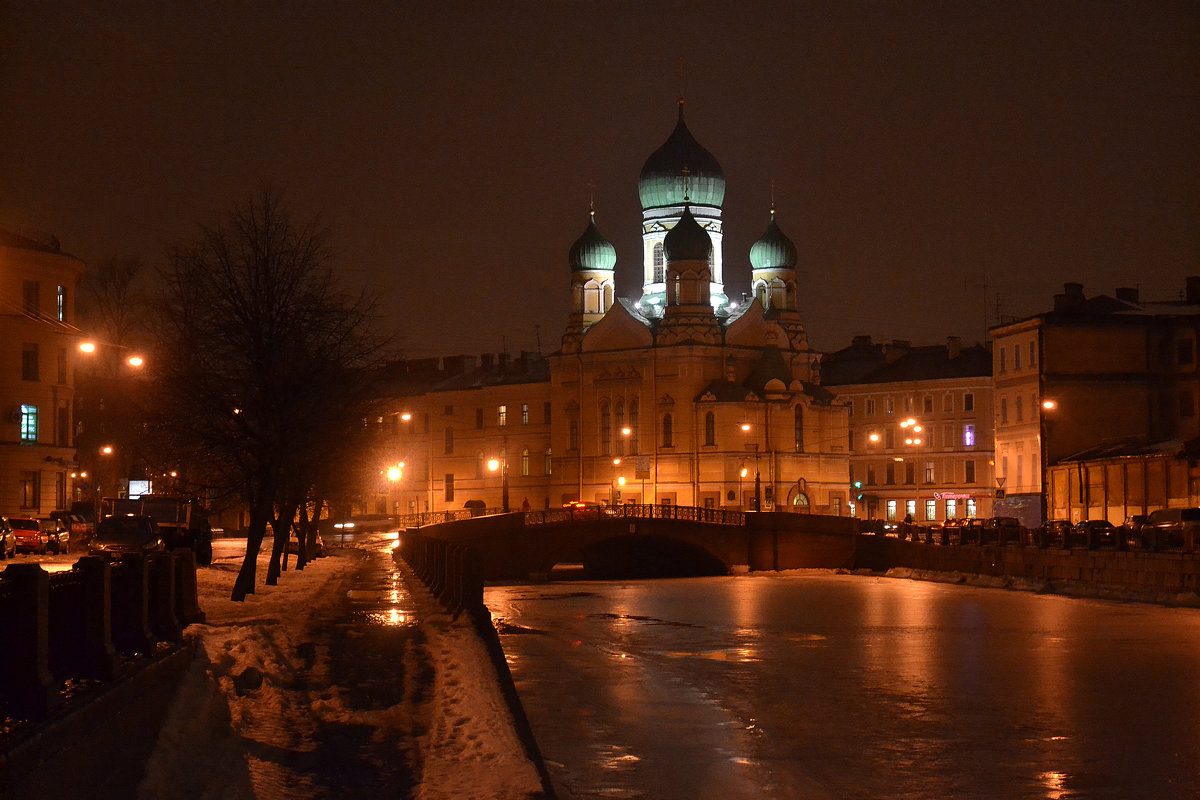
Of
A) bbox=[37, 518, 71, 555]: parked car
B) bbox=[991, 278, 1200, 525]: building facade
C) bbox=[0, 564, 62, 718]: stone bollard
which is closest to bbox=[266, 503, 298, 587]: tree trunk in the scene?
bbox=[37, 518, 71, 555]: parked car

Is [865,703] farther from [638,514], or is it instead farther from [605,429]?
[605,429]

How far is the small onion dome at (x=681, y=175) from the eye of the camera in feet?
370

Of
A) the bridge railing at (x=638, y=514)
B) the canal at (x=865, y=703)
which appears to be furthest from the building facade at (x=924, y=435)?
the canal at (x=865, y=703)

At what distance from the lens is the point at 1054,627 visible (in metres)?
38.5

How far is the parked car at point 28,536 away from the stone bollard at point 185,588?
2692 centimetres

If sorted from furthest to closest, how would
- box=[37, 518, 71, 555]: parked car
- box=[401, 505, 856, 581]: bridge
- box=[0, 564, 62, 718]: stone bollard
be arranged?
box=[401, 505, 856, 581]: bridge
box=[37, 518, 71, 555]: parked car
box=[0, 564, 62, 718]: stone bollard

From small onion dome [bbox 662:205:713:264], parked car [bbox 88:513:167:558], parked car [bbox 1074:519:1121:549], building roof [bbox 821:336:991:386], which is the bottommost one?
parked car [bbox 1074:519:1121:549]

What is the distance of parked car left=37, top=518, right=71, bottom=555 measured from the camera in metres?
50.0

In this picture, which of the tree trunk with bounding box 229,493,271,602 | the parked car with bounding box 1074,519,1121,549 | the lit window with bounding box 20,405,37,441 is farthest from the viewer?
the lit window with bounding box 20,405,37,441

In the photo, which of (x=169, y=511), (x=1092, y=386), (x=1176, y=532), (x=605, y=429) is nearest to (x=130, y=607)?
(x=1176, y=532)

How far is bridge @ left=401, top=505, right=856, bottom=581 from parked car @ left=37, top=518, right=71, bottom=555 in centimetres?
2195

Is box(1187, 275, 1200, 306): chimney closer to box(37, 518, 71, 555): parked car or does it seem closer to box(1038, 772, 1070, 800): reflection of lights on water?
box(37, 518, 71, 555): parked car

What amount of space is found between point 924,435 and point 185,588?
93973 mm

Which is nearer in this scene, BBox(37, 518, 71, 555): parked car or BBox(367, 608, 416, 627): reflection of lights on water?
BBox(367, 608, 416, 627): reflection of lights on water
